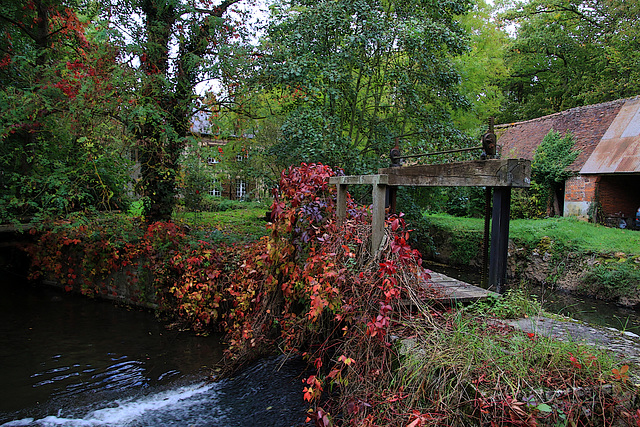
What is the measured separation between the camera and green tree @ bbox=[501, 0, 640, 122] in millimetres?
18359

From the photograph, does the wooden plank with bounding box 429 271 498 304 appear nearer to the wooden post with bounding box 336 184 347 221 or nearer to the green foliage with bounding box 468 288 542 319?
the green foliage with bounding box 468 288 542 319

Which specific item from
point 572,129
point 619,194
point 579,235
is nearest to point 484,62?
point 572,129

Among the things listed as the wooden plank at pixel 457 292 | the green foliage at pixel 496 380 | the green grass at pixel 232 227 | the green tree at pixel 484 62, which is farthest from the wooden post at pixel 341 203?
the green tree at pixel 484 62

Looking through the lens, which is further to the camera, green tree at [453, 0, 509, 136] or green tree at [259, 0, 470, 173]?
green tree at [453, 0, 509, 136]

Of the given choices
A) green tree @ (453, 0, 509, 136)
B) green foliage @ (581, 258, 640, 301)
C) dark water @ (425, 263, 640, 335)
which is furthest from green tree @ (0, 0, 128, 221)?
green tree @ (453, 0, 509, 136)

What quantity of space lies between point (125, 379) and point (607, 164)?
16.3 m

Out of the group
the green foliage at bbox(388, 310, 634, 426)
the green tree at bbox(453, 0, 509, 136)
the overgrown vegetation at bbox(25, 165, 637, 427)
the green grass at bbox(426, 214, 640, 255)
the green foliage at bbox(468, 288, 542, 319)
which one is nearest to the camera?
the green foliage at bbox(388, 310, 634, 426)

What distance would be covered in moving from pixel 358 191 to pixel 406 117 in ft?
8.47

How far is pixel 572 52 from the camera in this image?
22031mm

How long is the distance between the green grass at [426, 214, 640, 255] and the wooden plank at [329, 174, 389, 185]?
7391 millimetres

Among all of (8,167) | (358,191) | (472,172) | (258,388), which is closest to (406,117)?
(358,191)

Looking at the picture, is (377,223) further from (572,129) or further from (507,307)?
Result: (572,129)

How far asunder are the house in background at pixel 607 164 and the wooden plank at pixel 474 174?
11272 millimetres

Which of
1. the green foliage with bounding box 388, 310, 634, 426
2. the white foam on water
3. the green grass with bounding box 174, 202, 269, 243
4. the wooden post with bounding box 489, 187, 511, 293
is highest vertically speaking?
the wooden post with bounding box 489, 187, 511, 293
